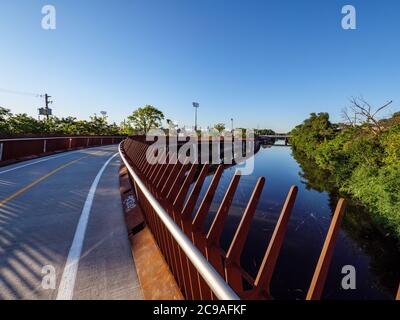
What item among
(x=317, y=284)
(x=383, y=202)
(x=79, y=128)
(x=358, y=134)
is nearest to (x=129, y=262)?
(x=317, y=284)

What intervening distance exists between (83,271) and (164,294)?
1.33 metres

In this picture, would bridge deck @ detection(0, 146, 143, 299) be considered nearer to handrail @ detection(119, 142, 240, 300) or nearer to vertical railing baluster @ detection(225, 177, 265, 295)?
vertical railing baluster @ detection(225, 177, 265, 295)

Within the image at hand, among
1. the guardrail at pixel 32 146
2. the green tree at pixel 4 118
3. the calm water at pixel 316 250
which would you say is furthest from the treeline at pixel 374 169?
the green tree at pixel 4 118

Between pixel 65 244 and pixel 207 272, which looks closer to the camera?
pixel 207 272

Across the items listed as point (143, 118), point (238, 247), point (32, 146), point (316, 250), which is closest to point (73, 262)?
point (238, 247)

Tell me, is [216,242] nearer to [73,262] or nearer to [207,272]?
[207,272]

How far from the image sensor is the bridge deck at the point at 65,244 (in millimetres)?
2721

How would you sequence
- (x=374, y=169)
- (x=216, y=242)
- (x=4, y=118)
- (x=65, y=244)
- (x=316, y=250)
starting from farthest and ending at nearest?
(x=4, y=118) → (x=374, y=169) → (x=316, y=250) → (x=65, y=244) → (x=216, y=242)

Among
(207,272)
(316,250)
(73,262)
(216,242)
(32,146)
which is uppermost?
(32,146)

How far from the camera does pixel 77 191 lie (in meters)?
6.91

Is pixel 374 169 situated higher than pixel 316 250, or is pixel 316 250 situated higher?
pixel 374 169

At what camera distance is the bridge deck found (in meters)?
2.72

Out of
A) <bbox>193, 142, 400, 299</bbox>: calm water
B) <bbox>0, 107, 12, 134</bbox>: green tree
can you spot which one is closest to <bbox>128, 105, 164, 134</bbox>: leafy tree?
<bbox>0, 107, 12, 134</bbox>: green tree

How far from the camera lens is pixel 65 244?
3725 millimetres
